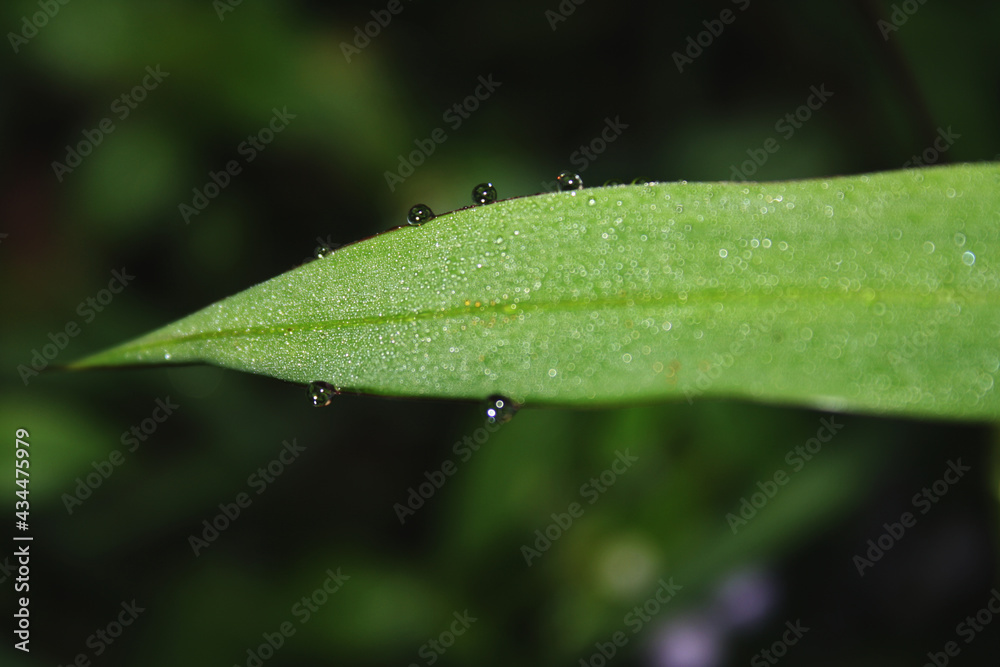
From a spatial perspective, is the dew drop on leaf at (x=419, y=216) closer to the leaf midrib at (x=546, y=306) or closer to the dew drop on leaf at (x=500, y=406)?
the leaf midrib at (x=546, y=306)

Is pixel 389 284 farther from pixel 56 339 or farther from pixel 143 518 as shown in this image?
pixel 56 339

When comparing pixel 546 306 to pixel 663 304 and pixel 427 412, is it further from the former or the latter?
pixel 427 412

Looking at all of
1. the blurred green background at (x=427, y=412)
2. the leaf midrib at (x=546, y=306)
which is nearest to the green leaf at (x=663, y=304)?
the leaf midrib at (x=546, y=306)

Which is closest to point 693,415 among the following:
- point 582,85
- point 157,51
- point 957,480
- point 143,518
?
point 957,480

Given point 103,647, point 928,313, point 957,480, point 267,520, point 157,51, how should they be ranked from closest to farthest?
1. point 928,313
2. point 957,480
3. point 103,647
4. point 267,520
5. point 157,51

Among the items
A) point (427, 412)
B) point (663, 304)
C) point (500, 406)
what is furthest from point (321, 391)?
point (427, 412)
